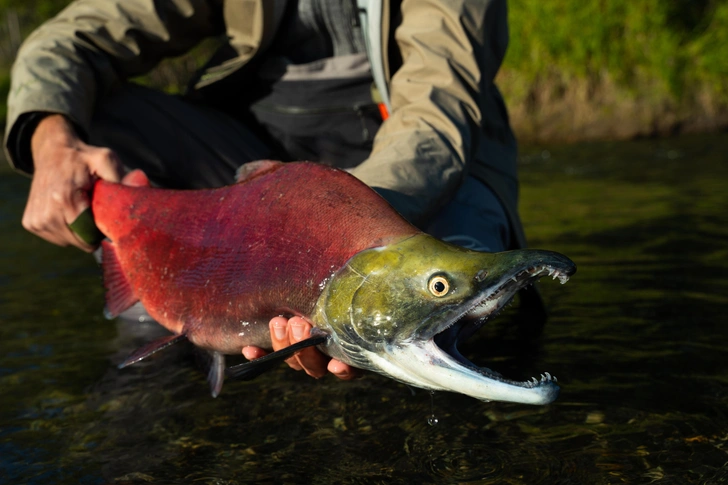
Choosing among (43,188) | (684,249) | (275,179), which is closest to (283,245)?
(275,179)

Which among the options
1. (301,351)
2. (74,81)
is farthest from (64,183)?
A: (301,351)

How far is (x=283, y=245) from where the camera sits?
2.29 meters

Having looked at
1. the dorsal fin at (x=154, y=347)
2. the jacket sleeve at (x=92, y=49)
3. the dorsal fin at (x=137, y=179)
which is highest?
the jacket sleeve at (x=92, y=49)

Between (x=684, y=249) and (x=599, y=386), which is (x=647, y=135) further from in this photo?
(x=599, y=386)

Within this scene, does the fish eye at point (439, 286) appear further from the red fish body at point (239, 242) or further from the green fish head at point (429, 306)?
the red fish body at point (239, 242)

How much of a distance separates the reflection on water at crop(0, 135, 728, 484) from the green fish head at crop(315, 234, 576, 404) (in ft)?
1.66

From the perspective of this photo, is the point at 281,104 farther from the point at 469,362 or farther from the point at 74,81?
the point at 469,362

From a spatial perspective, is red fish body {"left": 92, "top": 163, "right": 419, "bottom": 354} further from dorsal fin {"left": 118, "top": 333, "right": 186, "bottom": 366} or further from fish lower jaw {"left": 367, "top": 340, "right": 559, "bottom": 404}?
fish lower jaw {"left": 367, "top": 340, "right": 559, "bottom": 404}

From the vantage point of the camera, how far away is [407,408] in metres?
2.83

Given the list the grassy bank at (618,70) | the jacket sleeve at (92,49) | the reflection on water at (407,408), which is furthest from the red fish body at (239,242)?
the grassy bank at (618,70)

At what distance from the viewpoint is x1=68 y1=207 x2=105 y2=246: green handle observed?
9.64 feet

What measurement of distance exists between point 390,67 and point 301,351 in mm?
1642

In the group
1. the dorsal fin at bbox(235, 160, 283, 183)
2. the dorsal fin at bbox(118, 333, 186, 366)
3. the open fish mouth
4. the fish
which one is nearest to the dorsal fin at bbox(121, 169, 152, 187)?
the fish

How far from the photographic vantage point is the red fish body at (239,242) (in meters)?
2.20
